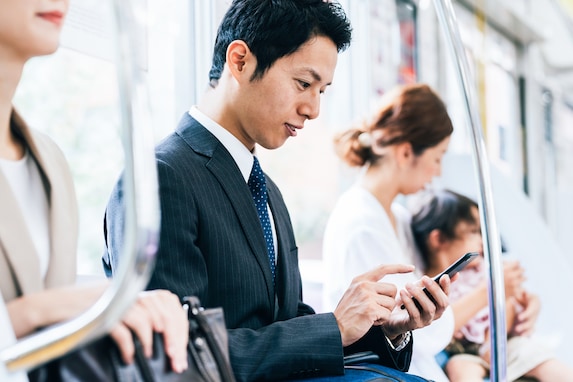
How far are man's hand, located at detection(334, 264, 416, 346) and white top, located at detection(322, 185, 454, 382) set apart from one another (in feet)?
2.39

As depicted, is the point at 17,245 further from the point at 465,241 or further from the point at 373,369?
the point at 465,241

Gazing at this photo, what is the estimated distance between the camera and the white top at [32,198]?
994 millimetres

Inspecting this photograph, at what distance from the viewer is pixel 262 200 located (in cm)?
160

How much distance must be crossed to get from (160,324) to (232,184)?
1.84ft

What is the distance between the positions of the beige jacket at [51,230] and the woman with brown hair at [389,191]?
1307mm

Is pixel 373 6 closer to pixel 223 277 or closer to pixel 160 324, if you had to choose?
pixel 223 277

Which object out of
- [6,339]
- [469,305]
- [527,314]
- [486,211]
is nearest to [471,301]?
[469,305]

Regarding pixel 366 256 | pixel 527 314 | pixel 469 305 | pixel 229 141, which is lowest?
pixel 527 314

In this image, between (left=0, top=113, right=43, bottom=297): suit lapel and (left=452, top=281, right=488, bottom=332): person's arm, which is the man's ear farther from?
(left=452, top=281, right=488, bottom=332): person's arm

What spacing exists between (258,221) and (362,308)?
0.94 feet

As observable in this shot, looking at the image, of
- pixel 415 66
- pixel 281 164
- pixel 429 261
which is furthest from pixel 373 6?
pixel 429 261

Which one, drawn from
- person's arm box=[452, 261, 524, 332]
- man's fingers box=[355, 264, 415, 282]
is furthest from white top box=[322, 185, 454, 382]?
man's fingers box=[355, 264, 415, 282]

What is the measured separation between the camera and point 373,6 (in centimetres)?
362

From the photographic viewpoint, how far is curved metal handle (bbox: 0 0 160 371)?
0.77 metres
